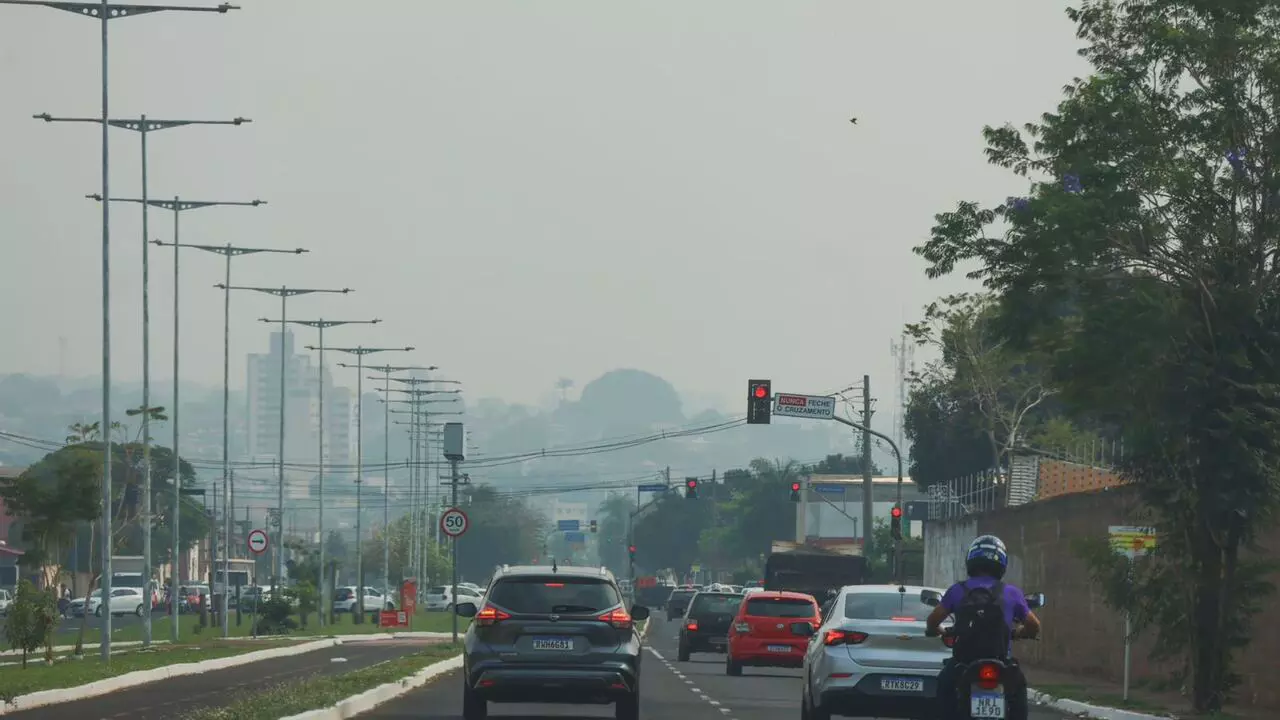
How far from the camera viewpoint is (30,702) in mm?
26734

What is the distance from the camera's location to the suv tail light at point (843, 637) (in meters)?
21.7

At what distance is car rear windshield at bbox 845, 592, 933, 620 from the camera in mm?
22125

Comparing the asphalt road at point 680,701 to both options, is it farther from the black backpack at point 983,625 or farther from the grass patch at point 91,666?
the black backpack at point 983,625

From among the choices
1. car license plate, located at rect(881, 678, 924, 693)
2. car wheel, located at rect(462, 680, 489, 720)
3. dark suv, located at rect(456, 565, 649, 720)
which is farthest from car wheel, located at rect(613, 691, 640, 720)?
car license plate, located at rect(881, 678, 924, 693)

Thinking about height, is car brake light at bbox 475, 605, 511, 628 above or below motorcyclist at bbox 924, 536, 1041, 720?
below

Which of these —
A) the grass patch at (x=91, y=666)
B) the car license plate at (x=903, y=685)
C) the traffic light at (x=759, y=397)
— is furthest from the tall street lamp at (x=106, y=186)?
the car license plate at (x=903, y=685)

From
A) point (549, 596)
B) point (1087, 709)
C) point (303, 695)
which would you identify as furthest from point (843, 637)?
point (1087, 709)

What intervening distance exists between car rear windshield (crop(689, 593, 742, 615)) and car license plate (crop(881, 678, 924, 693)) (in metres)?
28.6

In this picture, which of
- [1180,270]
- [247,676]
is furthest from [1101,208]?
[247,676]

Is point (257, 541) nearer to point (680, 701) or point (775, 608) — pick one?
point (775, 608)

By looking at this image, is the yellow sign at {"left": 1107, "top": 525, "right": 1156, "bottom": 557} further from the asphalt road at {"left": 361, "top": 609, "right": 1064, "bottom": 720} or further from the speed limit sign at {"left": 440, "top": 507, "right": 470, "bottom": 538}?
the speed limit sign at {"left": 440, "top": 507, "right": 470, "bottom": 538}

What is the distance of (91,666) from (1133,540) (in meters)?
17.2

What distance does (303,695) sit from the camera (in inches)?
996

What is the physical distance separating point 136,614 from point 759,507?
88551 mm
